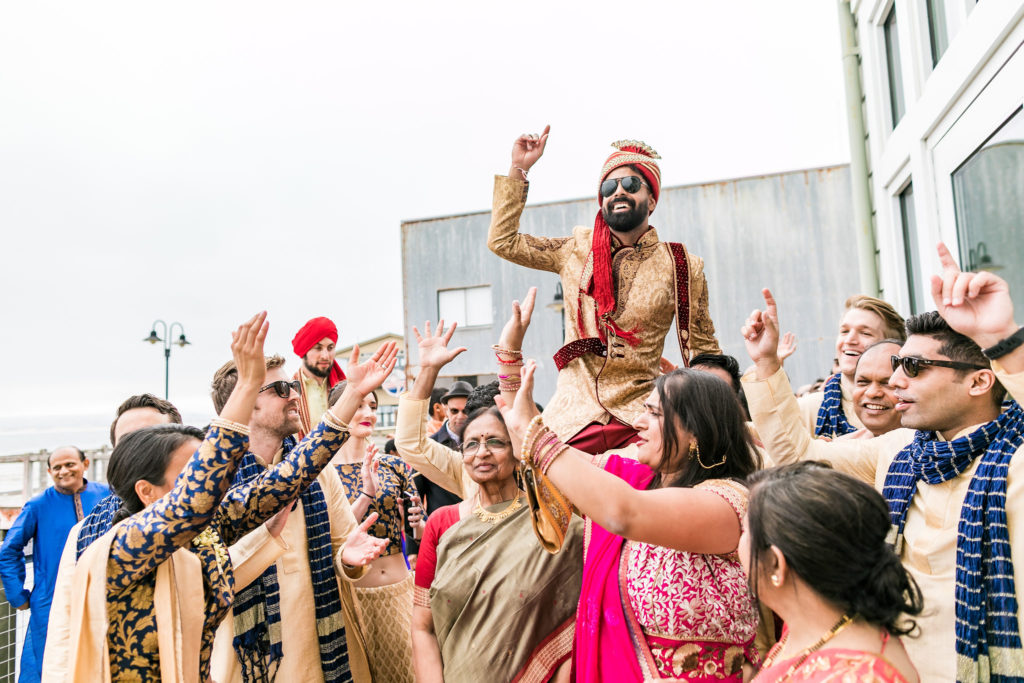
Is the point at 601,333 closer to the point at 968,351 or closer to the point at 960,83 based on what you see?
the point at 968,351

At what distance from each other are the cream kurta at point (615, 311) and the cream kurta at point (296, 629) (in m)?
1.14

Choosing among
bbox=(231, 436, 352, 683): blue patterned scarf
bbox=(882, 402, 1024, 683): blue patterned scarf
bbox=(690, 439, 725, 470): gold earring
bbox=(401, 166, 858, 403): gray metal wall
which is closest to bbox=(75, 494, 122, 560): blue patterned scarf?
bbox=(231, 436, 352, 683): blue patterned scarf

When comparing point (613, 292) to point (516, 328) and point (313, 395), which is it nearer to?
point (516, 328)

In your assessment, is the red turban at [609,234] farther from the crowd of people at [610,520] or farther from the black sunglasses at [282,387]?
the black sunglasses at [282,387]

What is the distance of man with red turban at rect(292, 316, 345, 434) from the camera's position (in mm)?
4117

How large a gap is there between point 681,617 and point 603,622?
0.99ft

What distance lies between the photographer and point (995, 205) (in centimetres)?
396

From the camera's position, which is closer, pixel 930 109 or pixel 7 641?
pixel 7 641

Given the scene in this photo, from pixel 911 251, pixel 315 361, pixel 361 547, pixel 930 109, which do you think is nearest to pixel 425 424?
pixel 361 547

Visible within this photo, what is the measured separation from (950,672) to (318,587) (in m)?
2.25

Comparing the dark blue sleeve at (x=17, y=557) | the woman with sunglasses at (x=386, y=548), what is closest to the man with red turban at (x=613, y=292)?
the woman with sunglasses at (x=386, y=548)

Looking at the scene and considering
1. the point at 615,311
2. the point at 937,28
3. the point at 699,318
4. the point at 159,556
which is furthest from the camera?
the point at 937,28

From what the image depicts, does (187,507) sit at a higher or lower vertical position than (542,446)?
lower

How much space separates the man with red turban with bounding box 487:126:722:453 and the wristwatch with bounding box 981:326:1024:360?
1.29 metres
